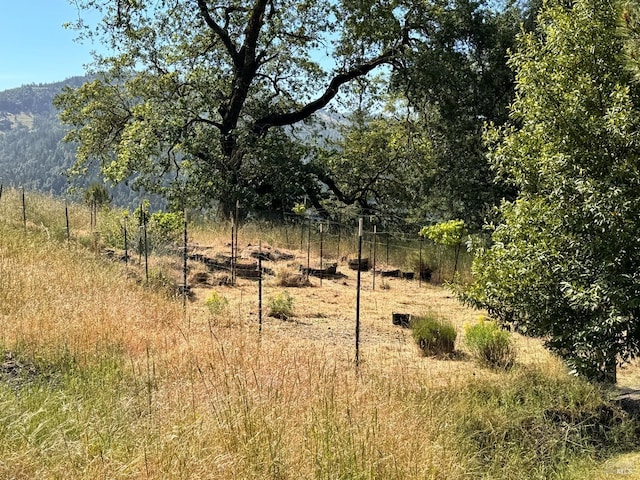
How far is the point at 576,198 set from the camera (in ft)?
14.6

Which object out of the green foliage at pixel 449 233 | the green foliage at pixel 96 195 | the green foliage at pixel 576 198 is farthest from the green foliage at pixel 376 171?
the green foliage at pixel 576 198

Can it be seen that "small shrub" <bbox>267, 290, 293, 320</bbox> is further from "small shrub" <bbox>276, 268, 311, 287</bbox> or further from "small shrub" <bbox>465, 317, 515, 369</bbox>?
"small shrub" <bbox>465, 317, 515, 369</bbox>

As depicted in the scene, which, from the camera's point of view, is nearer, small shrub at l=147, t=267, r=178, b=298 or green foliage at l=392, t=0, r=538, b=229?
small shrub at l=147, t=267, r=178, b=298

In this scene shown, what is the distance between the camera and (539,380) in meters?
5.34

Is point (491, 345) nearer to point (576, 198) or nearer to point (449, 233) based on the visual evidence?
point (576, 198)

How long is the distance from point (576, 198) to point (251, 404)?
9.76 ft

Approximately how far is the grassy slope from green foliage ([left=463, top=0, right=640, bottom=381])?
2.27 ft

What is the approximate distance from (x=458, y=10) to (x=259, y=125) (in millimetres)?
6653

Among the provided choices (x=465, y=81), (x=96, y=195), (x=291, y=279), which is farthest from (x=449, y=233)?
(x=96, y=195)

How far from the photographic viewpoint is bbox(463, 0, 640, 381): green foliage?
415 cm

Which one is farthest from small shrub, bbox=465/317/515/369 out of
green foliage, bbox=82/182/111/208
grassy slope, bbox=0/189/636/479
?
green foliage, bbox=82/182/111/208

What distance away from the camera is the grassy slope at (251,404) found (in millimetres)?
2943

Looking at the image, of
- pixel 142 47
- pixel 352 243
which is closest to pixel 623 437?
pixel 352 243

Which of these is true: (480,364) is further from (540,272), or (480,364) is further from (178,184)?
(178,184)
